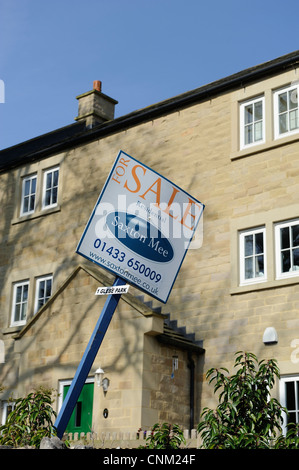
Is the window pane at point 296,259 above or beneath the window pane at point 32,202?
beneath

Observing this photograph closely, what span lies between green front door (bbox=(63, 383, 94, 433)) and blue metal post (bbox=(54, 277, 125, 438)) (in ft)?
10.1

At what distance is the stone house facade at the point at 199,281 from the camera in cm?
1638

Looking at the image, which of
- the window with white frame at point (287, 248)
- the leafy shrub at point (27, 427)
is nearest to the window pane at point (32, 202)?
the window with white frame at point (287, 248)

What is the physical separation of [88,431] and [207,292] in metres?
4.32

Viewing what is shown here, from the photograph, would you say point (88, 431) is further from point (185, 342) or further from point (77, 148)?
point (77, 148)

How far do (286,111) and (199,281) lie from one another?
4.65 m

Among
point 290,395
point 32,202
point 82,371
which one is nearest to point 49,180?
point 32,202

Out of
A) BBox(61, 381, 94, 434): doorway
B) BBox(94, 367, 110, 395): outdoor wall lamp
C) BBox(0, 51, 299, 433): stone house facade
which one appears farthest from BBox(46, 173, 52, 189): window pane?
BBox(94, 367, 110, 395): outdoor wall lamp

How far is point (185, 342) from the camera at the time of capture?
56.1ft

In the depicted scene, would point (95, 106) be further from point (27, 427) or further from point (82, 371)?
point (27, 427)

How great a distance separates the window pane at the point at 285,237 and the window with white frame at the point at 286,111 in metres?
2.37

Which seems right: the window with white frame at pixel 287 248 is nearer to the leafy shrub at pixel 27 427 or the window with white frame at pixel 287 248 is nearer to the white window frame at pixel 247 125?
the white window frame at pixel 247 125

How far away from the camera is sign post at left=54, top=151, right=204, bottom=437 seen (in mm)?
14047
